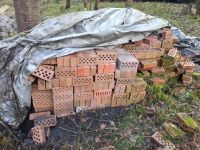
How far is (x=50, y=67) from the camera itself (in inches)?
125

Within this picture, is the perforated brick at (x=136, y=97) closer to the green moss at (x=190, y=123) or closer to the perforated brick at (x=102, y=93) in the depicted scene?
the perforated brick at (x=102, y=93)

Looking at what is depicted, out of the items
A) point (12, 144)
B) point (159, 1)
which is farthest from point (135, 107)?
point (159, 1)

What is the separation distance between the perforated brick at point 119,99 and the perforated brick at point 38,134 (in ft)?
3.37

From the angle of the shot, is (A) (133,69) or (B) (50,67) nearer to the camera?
(B) (50,67)

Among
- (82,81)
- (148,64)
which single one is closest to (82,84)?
(82,81)

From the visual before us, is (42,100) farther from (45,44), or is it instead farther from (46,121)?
(45,44)

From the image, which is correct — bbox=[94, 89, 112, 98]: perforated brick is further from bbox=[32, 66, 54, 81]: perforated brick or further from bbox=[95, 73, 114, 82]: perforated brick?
bbox=[32, 66, 54, 81]: perforated brick

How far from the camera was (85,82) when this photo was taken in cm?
333

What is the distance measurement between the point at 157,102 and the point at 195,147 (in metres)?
0.86

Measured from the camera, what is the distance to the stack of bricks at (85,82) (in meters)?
3.21

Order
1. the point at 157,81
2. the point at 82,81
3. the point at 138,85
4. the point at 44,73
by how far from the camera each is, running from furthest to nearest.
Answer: the point at 157,81 → the point at 138,85 → the point at 82,81 → the point at 44,73

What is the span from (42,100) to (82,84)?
554mm

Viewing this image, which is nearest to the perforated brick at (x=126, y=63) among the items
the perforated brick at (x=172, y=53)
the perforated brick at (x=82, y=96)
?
the perforated brick at (x=82, y=96)

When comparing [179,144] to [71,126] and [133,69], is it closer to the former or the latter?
[133,69]
